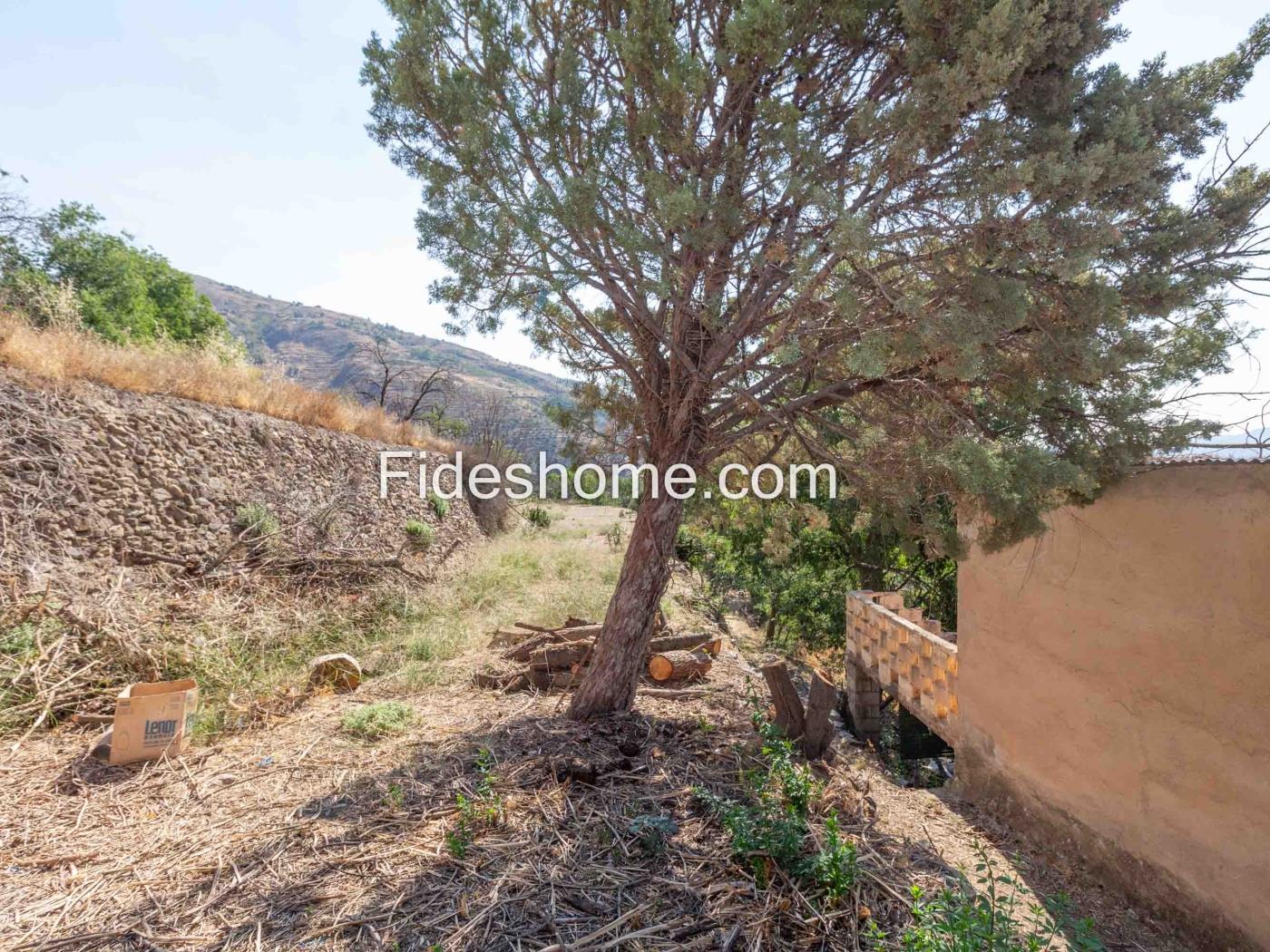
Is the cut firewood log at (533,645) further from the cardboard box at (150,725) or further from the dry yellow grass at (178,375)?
the dry yellow grass at (178,375)

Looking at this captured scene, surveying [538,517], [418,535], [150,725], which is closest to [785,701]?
[150,725]

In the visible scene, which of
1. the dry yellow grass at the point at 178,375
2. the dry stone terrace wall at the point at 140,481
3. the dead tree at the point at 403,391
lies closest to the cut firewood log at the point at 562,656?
the dry stone terrace wall at the point at 140,481

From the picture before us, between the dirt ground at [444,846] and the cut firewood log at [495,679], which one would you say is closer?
the dirt ground at [444,846]

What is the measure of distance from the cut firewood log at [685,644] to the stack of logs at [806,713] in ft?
5.31

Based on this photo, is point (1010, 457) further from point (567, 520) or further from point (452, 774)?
point (567, 520)

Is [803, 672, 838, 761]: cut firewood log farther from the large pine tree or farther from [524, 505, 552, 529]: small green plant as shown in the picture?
[524, 505, 552, 529]: small green plant

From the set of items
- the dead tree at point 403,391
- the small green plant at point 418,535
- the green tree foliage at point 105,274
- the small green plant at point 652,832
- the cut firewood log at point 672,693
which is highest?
the green tree foliage at point 105,274

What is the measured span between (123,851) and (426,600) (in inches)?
198

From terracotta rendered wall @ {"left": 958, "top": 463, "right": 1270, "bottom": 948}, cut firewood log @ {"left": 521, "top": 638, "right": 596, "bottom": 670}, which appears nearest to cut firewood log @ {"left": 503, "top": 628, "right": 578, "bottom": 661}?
cut firewood log @ {"left": 521, "top": 638, "right": 596, "bottom": 670}

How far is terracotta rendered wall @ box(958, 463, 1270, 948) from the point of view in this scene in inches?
96.6

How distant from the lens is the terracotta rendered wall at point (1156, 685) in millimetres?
2453

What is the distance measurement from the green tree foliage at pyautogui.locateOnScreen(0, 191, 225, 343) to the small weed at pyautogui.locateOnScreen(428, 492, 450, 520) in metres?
7.85

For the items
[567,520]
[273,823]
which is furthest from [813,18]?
[567,520]

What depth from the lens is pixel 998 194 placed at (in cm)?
238
